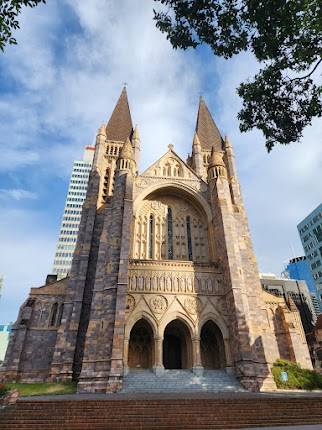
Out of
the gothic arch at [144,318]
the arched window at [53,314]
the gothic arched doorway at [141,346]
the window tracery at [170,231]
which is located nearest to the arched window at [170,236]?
the window tracery at [170,231]

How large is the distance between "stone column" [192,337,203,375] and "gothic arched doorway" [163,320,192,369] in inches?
Answer: 62.7

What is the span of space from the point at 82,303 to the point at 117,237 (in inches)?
231

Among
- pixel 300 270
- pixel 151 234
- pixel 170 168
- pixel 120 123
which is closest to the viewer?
pixel 151 234

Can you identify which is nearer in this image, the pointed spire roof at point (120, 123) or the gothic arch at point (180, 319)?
the gothic arch at point (180, 319)

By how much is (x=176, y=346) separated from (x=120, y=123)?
A: 91.2 feet

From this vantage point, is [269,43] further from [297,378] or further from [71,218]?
[71,218]

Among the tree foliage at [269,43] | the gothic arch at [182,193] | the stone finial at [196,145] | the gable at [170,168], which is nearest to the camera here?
the tree foliage at [269,43]

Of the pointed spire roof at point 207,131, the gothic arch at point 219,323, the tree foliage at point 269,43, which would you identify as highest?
the pointed spire roof at point 207,131

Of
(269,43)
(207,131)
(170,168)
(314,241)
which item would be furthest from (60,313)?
(314,241)

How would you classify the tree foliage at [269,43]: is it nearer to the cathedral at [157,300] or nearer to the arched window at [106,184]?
the cathedral at [157,300]

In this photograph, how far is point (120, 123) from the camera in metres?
37.7

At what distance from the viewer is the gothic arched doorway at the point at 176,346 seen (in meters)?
21.1

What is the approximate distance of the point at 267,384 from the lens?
1725cm

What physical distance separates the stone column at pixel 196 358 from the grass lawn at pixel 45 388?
738 cm
